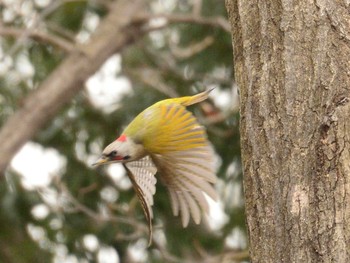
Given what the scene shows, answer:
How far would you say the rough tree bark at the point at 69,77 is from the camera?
6.24 meters

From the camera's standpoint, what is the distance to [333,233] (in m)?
2.52

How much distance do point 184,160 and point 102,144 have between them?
12.2 ft

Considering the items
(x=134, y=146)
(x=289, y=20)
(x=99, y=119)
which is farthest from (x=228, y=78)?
(x=289, y=20)

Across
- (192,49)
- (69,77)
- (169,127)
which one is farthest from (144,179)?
(192,49)

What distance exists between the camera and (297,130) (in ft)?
8.56

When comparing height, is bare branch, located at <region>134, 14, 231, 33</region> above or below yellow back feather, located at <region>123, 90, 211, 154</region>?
above

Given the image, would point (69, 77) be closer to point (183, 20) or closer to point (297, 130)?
point (183, 20)

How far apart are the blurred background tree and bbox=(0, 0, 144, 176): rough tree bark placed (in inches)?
3.1

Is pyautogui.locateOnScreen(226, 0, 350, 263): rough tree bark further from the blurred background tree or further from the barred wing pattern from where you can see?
the blurred background tree

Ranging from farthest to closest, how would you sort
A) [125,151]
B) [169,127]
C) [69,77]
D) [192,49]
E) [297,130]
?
[192,49] < [69,77] < [125,151] < [169,127] < [297,130]

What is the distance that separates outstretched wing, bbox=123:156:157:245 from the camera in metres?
3.46

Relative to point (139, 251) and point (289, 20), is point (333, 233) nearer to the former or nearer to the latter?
point (289, 20)

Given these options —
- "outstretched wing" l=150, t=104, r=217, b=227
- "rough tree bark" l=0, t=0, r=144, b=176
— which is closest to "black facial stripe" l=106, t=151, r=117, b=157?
"outstretched wing" l=150, t=104, r=217, b=227

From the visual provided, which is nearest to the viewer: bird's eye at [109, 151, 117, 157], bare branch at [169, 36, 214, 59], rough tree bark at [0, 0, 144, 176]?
bird's eye at [109, 151, 117, 157]
